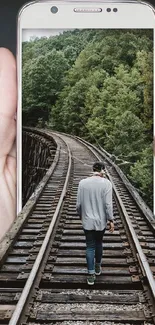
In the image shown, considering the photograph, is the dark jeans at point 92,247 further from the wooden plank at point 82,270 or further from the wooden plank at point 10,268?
the wooden plank at point 10,268

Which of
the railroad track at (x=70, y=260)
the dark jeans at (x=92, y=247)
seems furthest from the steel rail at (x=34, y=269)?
the dark jeans at (x=92, y=247)

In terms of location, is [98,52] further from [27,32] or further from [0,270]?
[0,270]

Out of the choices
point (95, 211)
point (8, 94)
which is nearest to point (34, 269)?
point (95, 211)

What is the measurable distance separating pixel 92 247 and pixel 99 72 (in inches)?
13.4

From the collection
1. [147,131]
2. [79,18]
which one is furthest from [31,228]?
[79,18]

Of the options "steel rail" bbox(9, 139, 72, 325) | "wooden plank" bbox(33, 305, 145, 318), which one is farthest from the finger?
"wooden plank" bbox(33, 305, 145, 318)

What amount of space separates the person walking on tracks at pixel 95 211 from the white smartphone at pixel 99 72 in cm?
8

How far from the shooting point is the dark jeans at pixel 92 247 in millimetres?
935

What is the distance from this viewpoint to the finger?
1.01 meters

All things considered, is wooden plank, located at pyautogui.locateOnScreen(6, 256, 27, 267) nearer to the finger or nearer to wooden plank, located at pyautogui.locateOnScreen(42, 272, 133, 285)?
wooden plank, located at pyautogui.locateOnScreen(42, 272, 133, 285)

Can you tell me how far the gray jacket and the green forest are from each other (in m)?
0.08

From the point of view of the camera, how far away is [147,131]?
100 centimetres

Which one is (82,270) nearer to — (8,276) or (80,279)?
(80,279)

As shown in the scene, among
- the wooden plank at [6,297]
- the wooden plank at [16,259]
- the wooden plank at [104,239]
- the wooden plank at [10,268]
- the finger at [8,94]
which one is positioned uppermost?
the finger at [8,94]
